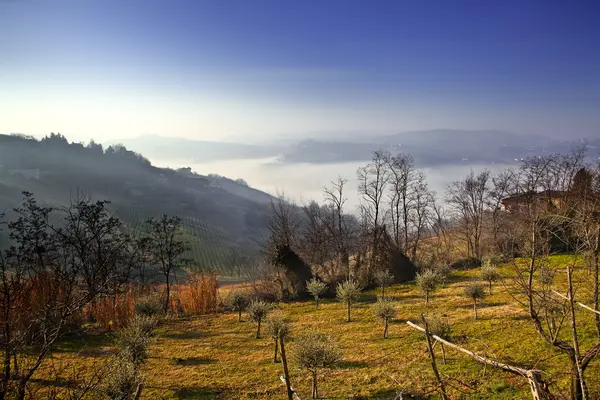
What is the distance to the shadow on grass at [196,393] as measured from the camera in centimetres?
1085

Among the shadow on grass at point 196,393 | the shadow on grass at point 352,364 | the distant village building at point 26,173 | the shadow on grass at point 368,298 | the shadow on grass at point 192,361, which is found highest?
the distant village building at point 26,173

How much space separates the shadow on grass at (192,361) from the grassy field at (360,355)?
0.16 ft

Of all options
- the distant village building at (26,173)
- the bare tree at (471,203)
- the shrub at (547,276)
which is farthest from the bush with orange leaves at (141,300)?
the distant village building at (26,173)

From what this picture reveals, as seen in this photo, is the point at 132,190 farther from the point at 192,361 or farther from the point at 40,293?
the point at 192,361

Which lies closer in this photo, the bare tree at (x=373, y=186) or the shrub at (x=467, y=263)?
the shrub at (x=467, y=263)

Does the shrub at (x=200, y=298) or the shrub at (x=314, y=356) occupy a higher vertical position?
the shrub at (x=314, y=356)

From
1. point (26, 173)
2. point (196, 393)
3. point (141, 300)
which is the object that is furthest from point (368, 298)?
point (26, 173)

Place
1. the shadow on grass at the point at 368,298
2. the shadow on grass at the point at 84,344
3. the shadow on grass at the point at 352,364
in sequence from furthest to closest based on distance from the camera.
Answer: the shadow on grass at the point at 368,298, the shadow on grass at the point at 84,344, the shadow on grass at the point at 352,364

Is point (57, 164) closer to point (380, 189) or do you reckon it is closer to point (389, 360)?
point (380, 189)

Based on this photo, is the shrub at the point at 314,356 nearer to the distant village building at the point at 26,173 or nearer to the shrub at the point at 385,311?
the shrub at the point at 385,311

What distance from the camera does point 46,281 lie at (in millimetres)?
17391

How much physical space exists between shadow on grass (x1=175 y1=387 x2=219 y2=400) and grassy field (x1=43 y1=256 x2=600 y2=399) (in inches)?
1.3

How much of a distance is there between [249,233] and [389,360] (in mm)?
126792

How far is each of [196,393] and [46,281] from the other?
11439 millimetres
